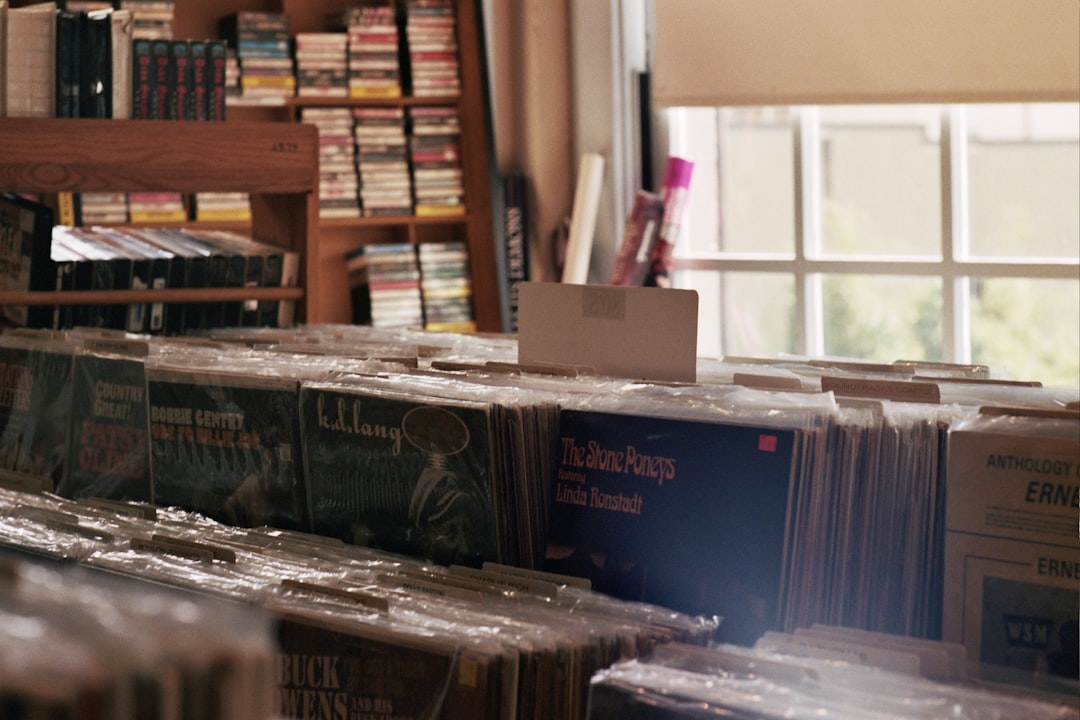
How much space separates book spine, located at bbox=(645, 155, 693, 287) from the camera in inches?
163

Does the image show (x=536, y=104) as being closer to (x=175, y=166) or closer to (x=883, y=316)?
(x=883, y=316)

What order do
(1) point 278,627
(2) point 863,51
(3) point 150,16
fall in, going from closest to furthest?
(1) point 278,627, (2) point 863,51, (3) point 150,16

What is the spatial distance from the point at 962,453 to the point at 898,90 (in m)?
2.88

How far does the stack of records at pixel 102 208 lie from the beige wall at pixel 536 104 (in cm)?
141

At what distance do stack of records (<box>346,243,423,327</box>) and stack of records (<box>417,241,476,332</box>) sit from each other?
1.2 inches

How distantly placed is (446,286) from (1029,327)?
2.15 metres

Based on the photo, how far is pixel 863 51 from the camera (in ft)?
12.2

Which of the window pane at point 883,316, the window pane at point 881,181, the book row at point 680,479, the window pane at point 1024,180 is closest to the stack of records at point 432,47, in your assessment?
the window pane at point 881,181

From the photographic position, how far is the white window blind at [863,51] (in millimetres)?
3391

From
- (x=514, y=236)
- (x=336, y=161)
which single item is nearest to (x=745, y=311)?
(x=514, y=236)

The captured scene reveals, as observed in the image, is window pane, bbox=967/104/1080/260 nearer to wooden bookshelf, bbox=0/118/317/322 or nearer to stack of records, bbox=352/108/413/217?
stack of records, bbox=352/108/413/217

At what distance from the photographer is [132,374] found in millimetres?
1631

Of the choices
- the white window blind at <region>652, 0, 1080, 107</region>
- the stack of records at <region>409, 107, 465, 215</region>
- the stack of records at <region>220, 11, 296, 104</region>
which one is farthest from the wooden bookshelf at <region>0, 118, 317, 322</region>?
the stack of records at <region>409, 107, 465, 215</region>

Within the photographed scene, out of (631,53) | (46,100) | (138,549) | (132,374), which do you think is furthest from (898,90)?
(138,549)
